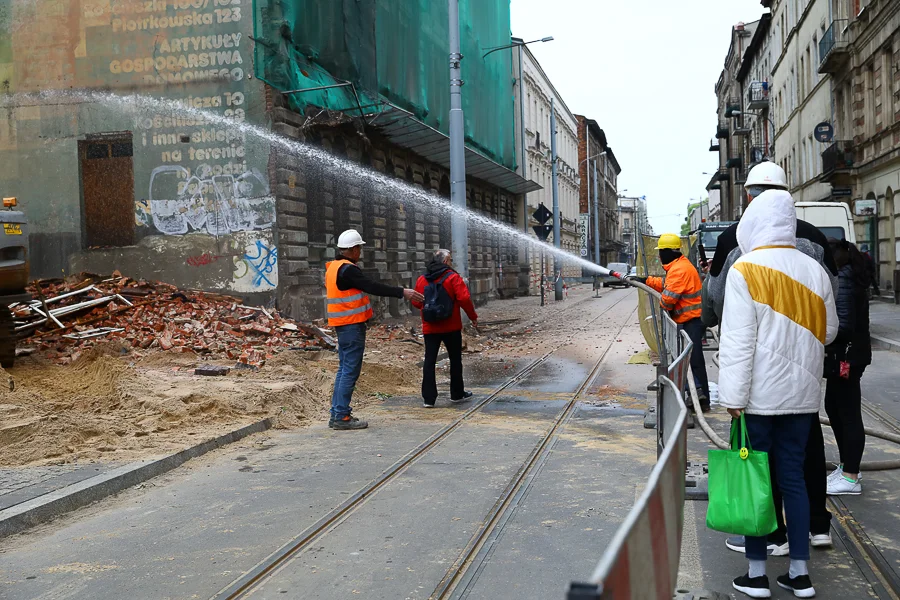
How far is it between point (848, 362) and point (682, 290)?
3781 mm

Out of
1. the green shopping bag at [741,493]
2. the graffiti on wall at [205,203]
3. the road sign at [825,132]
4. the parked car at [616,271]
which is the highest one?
the road sign at [825,132]

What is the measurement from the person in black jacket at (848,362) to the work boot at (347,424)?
173 inches

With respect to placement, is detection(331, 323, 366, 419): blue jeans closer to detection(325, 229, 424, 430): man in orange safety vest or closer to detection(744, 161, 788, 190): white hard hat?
detection(325, 229, 424, 430): man in orange safety vest

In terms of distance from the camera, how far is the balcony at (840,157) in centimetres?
3172

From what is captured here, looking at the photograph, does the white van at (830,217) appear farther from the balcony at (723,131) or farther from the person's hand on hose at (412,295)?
the balcony at (723,131)

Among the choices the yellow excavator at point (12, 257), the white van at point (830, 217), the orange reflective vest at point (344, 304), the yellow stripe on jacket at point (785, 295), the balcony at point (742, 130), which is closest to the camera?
the yellow stripe on jacket at point (785, 295)

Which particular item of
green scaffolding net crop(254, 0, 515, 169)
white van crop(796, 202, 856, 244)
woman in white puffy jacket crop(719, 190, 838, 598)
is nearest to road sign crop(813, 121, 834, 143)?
green scaffolding net crop(254, 0, 515, 169)

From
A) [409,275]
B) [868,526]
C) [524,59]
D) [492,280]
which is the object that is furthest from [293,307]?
[524,59]

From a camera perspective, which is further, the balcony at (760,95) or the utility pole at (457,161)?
the balcony at (760,95)

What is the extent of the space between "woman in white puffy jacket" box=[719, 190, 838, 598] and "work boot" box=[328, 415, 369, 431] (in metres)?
5.06

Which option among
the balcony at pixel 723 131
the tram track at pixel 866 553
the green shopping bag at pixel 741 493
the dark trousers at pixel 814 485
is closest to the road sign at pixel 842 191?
the tram track at pixel 866 553

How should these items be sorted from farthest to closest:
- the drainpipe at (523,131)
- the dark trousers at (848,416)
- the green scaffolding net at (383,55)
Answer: the drainpipe at (523,131) → the green scaffolding net at (383,55) → the dark trousers at (848,416)

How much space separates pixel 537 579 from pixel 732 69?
82.9m

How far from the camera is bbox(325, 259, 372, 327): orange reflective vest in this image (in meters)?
8.99
